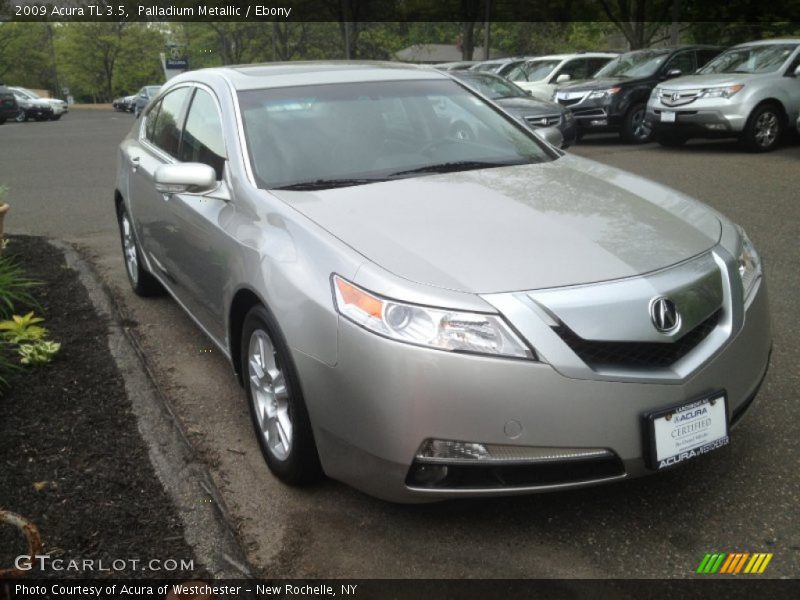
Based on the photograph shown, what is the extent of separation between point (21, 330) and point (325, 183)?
2323 mm

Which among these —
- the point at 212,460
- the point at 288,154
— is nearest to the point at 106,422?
the point at 212,460

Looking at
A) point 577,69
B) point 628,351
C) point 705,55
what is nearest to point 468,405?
point 628,351

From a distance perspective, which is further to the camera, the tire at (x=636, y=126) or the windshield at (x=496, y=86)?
the tire at (x=636, y=126)

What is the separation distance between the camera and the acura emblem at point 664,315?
2.67 meters

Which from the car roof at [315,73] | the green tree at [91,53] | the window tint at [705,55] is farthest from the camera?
the green tree at [91,53]

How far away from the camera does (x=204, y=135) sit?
169 inches

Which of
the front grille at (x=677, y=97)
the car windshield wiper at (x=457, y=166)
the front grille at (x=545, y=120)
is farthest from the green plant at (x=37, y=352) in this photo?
the front grille at (x=677, y=97)

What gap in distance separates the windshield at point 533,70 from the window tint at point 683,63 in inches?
119

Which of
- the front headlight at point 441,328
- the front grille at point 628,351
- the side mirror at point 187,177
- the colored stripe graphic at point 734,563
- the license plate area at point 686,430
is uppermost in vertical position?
the side mirror at point 187,177

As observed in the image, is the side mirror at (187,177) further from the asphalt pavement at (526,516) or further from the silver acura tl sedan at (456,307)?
the asphalt pavement at (526,516)

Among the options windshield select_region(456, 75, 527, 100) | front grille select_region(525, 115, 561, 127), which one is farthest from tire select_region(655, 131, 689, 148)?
windshield select_region(456, 75, 527, 100)

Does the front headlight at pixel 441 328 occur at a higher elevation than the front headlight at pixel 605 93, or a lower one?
higher

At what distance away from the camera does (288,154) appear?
3.78 m

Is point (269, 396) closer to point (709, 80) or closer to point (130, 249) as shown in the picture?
point (130, 249)
